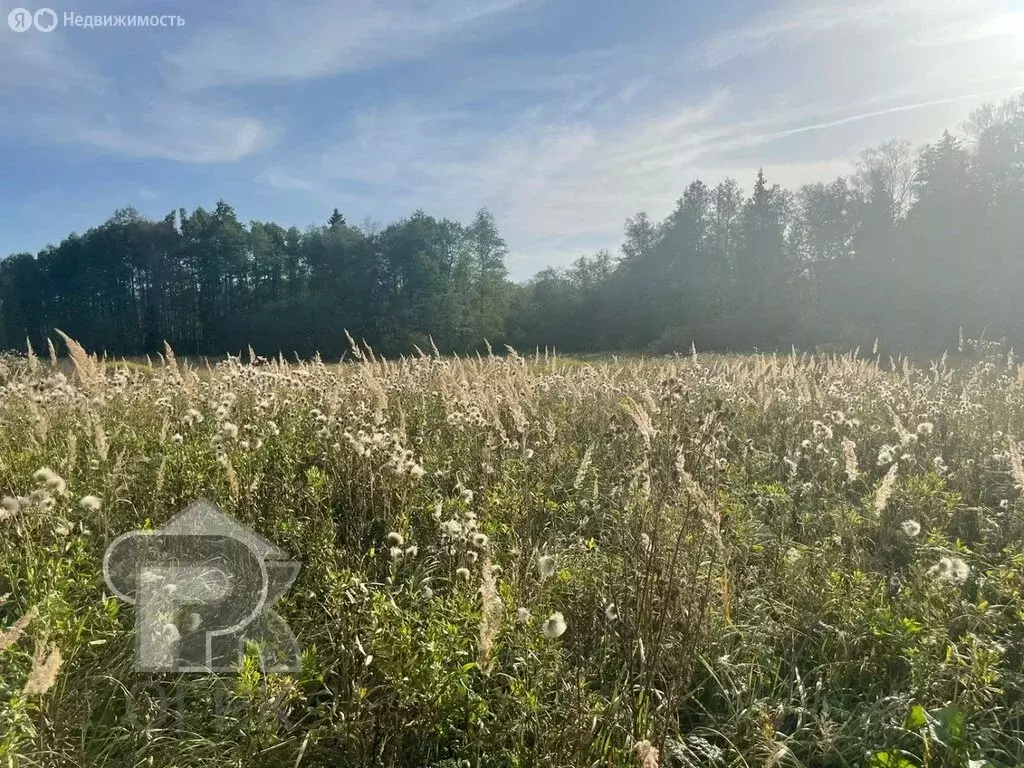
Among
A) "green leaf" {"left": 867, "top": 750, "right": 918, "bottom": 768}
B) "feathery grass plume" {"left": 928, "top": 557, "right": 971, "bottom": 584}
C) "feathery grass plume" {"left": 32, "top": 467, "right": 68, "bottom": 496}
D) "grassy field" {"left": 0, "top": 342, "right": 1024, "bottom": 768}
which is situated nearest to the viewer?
"green leaf" {"left": 867, "top": 750, "right": 918, "bottom": 768}

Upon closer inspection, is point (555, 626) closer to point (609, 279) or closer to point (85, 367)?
point (85, 367)

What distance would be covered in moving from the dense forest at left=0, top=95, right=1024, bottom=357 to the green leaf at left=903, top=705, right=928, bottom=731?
80.4ft

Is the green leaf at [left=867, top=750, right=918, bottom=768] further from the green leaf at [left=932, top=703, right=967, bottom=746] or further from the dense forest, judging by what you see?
the dense forest

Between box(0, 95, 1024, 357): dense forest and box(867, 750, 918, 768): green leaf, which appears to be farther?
box(0, 95, 1024, 357): dense forest

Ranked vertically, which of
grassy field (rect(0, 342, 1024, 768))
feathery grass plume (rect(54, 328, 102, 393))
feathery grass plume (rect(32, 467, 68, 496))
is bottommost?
grassy field (rect(0, 342, 1024, 768))

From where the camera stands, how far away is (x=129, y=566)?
237 cm

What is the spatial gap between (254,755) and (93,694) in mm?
580

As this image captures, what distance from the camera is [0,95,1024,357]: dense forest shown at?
30984 mm

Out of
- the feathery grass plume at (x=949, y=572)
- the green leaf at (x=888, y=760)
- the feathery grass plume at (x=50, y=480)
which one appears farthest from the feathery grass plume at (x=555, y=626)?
the feathery grass plume at (x=50, y=480)

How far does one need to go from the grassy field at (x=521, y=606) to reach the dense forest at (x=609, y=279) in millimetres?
22730

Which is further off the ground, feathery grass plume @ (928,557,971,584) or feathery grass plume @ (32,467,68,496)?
feathery grass plume @ (32,467,68,496)

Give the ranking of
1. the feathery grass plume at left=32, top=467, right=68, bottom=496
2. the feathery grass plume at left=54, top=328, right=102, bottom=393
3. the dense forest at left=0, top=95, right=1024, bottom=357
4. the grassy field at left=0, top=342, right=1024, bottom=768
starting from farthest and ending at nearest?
the dense forest at left=0, top=95, right=1024, bottom=357, the feathery grass plume at left=54, top=328, right=102, bottom=393, the feathery grass plume at left=32, top=467, right=68, bottom=496, the grassy field at left=0, top=342, right=1024, bottom=768

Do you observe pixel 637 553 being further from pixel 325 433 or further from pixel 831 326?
pixel 831 326

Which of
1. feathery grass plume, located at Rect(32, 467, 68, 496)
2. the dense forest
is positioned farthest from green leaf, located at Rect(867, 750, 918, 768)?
the dense forest
